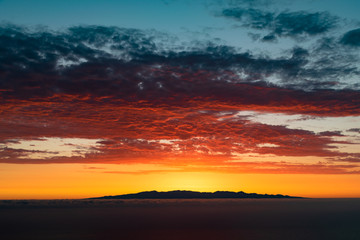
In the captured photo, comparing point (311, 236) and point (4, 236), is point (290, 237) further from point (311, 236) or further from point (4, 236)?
point (4, 236)

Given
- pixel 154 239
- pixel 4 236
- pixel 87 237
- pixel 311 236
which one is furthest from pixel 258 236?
pixel 4 236

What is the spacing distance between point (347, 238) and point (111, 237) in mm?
33149

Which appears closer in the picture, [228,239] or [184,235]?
[228,239]

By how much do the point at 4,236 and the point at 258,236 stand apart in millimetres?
37491

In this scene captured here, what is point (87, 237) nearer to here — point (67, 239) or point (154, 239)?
point (67, 239)

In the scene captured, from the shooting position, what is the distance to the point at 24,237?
4988cm

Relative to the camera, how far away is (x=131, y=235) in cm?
5234

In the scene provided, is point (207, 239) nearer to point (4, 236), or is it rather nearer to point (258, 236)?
point (258, 236)

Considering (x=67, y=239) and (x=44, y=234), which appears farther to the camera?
(x=44, y=234)

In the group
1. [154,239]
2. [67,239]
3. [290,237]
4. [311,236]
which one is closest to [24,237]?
[67,239]

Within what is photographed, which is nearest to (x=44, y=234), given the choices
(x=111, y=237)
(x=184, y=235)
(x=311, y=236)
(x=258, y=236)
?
(x=111, y=237)

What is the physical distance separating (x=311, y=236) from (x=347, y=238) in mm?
4798

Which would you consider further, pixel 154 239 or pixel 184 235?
pixel 184 235

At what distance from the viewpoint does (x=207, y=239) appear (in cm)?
4888
